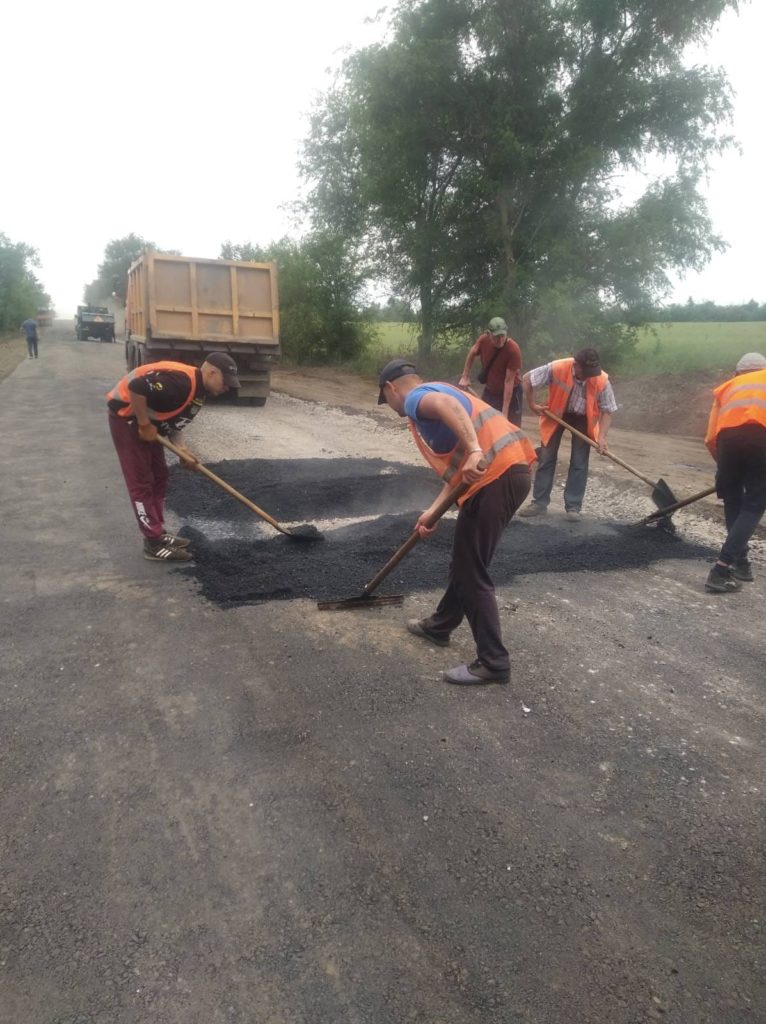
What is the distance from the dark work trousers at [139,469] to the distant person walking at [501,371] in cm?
333

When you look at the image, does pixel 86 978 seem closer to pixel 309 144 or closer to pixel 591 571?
pixel 591 571

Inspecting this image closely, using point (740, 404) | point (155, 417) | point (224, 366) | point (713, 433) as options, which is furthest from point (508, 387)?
point (155, 417)

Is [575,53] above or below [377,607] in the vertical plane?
above

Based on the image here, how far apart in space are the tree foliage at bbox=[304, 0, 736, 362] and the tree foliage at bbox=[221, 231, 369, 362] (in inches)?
219

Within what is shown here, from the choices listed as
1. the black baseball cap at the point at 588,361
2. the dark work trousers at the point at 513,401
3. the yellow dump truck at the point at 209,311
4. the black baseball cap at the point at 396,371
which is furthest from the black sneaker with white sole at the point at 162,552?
the yellow dump truck at the point at 209,311

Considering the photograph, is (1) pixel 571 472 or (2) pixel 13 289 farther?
(2) pixel 13 289

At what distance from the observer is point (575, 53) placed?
1441 centimetres

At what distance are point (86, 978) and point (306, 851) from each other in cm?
70

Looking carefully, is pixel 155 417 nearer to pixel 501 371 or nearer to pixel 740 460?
pixel 501 371

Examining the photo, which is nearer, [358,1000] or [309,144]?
[358,1000]

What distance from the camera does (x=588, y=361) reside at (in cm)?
605

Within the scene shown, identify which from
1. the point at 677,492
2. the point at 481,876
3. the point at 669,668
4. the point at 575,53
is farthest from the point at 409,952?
the point at 575,53

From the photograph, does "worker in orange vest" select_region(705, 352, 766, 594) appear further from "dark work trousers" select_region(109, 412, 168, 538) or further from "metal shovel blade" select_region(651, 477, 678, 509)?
"dark work trousers" select_region(109, 412, 168, 538)

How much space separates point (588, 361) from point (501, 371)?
1257mm
